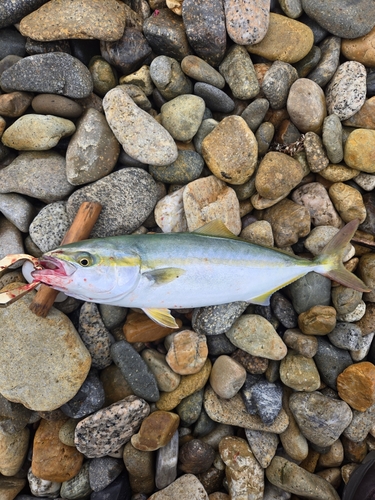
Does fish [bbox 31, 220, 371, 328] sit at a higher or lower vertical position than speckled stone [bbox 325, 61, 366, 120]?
lower

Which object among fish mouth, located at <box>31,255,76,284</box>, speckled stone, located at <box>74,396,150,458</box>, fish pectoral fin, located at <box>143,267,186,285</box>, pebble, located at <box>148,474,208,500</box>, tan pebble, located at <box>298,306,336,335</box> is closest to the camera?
fish mouth, located at <box>31,255,76,284</box>

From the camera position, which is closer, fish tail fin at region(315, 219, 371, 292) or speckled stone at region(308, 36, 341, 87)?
Answer: fish tail fin at region(315, 219, 371, 292)

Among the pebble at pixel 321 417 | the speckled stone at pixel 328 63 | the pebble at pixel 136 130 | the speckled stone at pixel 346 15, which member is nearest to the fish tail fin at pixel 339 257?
the pebble at pixel 321 417

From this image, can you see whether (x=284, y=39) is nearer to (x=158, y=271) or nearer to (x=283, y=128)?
(x=283, y=128)

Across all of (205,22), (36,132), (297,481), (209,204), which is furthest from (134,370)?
(205,22)

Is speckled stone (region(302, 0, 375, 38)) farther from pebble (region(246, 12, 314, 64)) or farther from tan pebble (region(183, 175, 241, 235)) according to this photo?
tan pebble (region(183, 175, 241, 235))

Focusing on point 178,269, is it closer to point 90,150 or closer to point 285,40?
point 90,150

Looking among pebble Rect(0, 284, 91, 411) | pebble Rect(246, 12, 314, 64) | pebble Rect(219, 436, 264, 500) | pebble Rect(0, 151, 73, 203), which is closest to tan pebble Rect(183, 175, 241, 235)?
pebble Rect(0, 151, 73, 203)
